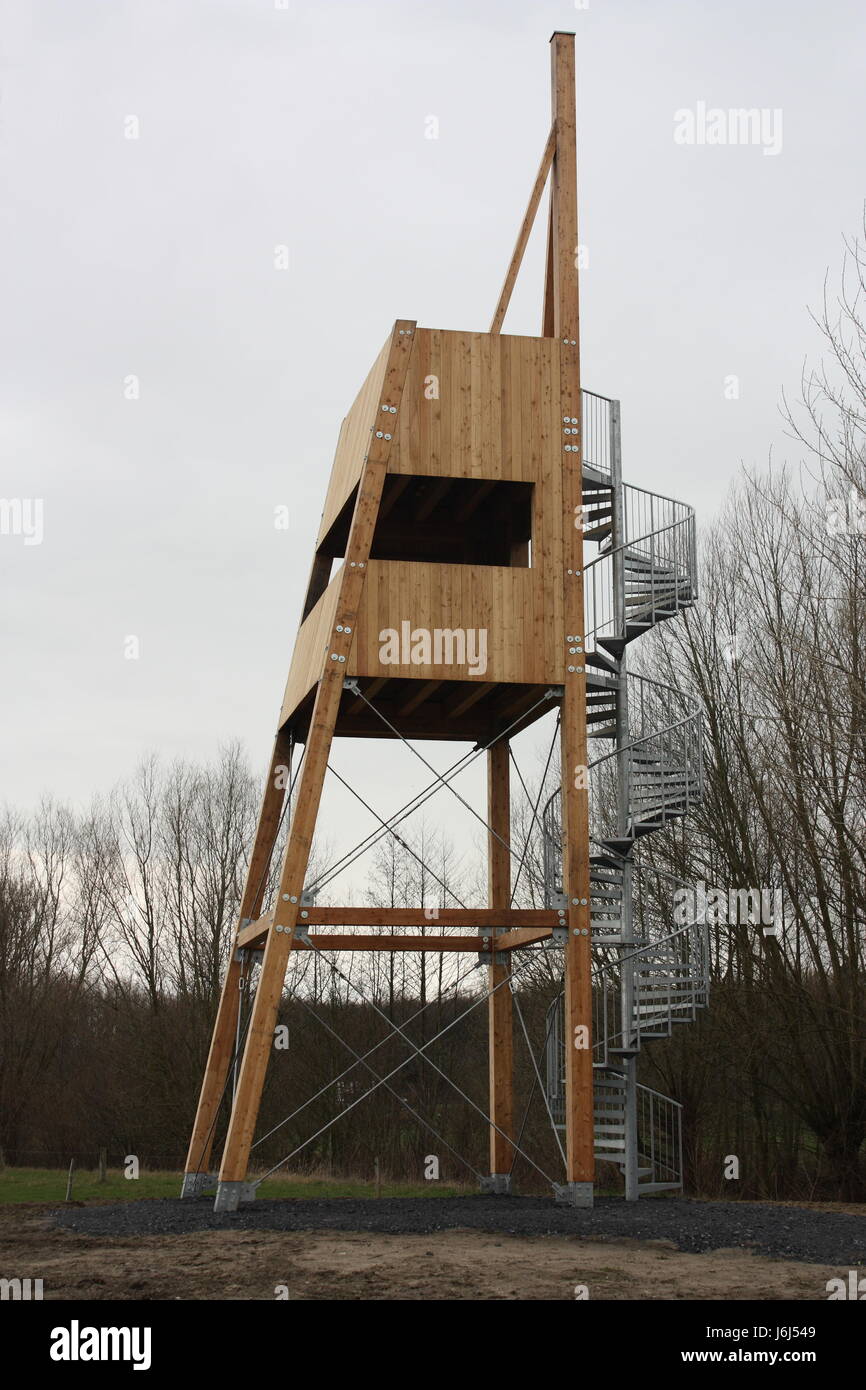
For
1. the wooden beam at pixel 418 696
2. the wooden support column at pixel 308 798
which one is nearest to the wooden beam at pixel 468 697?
the wooden beam at pixel 418 696

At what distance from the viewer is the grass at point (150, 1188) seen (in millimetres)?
25109

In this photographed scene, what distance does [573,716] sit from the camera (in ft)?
55.1

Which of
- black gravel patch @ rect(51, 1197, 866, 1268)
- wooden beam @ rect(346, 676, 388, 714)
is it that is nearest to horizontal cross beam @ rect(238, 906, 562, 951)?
wooden beam @ rect(346, 676, 388, 714)

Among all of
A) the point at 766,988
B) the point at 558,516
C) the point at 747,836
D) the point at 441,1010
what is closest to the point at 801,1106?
the point at 766,988

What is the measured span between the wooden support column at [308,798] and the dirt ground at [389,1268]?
6.25ft

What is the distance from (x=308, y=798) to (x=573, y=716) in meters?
3.32

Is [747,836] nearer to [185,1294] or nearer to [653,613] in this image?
[653,613]

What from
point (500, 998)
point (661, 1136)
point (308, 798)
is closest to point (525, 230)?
point (308, 798)

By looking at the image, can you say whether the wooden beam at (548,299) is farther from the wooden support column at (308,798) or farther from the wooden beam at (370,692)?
the wooden beam at (370,692)

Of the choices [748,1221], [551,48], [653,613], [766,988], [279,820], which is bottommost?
[748,1221]

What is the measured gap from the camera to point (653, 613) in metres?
19.1

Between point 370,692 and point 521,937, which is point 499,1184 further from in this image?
point 370,692

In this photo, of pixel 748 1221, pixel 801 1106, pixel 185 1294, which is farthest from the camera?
pixel 801 1106
